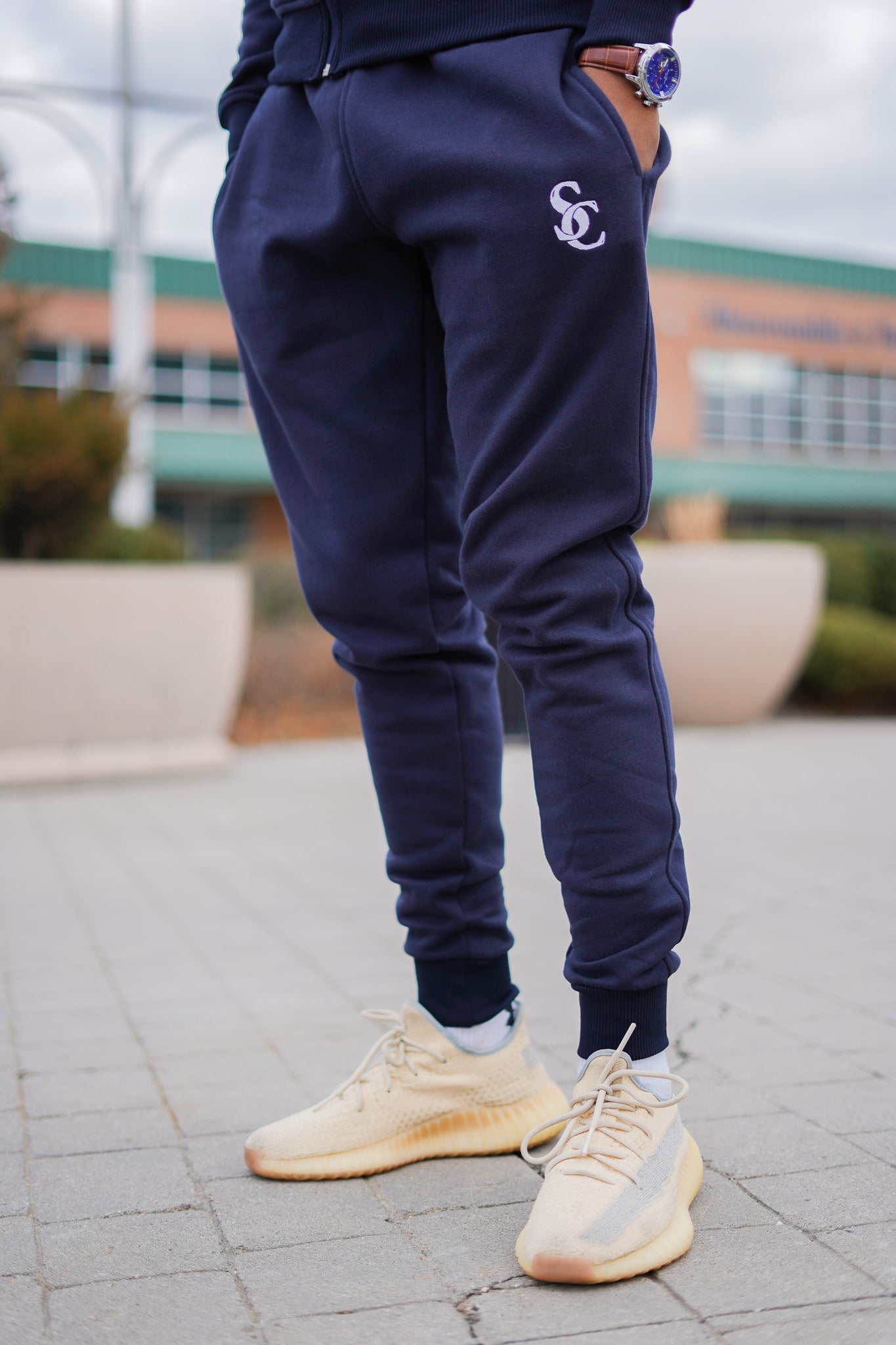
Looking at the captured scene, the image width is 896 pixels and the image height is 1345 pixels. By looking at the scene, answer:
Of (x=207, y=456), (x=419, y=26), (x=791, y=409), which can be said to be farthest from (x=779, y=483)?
(x=419, y=26)

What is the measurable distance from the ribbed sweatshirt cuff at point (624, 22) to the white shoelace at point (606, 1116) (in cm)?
101

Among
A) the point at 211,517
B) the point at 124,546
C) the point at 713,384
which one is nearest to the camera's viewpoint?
the point at 124,546

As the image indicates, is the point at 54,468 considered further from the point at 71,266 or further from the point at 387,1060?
the point at 71,266

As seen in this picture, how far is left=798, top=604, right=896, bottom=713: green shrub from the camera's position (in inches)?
362

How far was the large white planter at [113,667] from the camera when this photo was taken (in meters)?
5.70

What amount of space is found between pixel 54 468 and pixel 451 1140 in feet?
15.8

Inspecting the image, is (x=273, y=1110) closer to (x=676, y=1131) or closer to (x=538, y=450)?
(x=676, y=1131)

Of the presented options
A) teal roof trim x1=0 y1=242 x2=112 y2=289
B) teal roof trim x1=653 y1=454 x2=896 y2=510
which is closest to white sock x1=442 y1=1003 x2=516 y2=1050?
teal roof trim x1=0 y1=242 x2=112 y2=289

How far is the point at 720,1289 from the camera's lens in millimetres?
1215

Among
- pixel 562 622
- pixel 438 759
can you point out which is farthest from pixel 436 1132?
pixel 562 622

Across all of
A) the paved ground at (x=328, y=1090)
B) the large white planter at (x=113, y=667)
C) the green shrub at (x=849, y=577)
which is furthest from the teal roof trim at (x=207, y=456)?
the paved ground at (x=328, y=1090)

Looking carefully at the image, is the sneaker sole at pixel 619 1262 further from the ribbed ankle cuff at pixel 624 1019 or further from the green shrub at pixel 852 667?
the green shrub at pixel 852 667

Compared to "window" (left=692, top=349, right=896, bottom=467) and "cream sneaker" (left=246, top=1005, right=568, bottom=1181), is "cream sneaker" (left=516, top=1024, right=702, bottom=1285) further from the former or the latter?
"window" (left=692, top=349, right=896, bottom=467)

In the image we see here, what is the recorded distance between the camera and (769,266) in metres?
35.5
